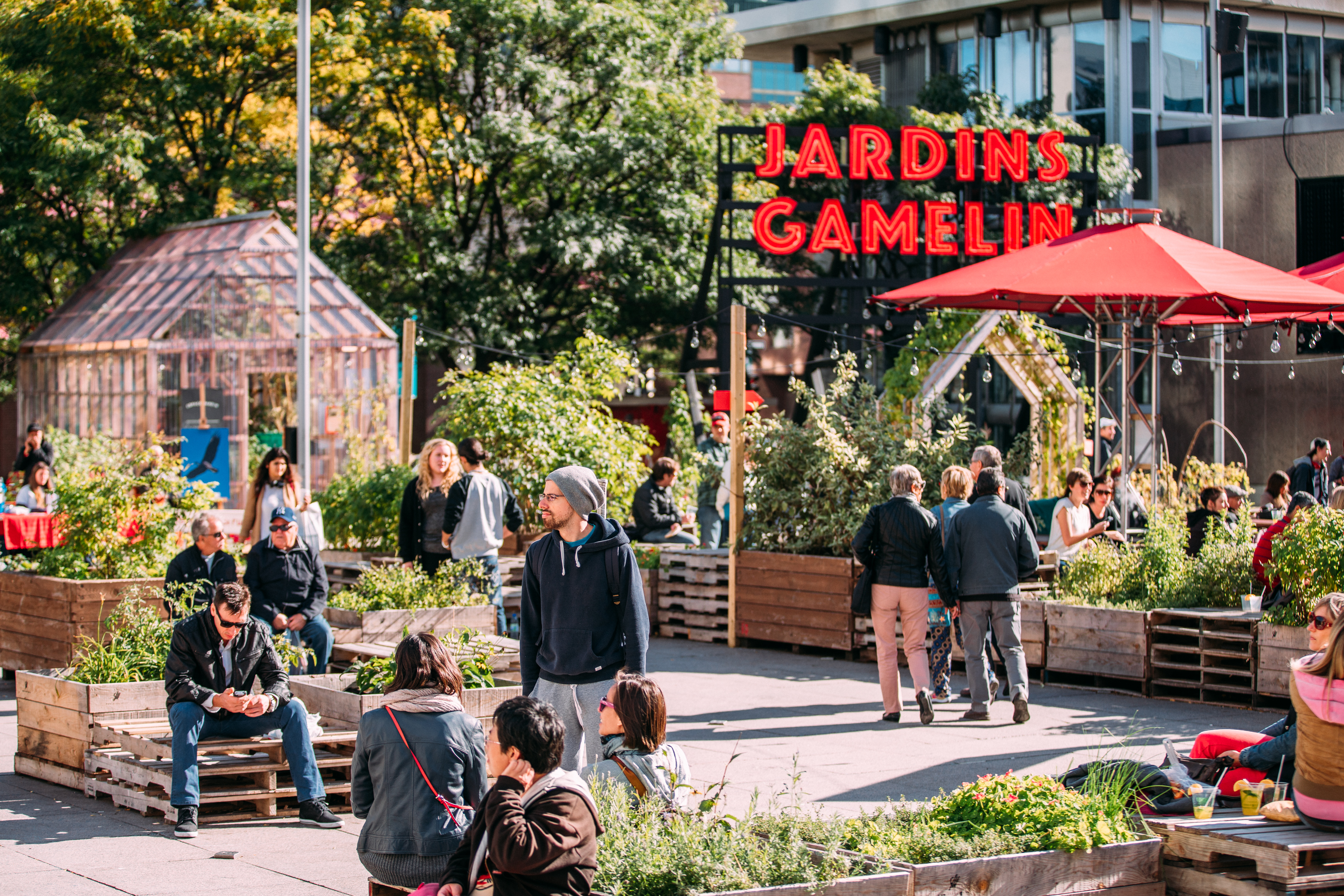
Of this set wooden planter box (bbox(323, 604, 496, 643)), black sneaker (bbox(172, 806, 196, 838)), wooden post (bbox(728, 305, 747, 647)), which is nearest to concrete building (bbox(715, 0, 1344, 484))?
wooden post (bbox(728, 305, 747, 647))

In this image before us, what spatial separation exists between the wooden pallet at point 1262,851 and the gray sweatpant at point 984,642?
15.0 feet

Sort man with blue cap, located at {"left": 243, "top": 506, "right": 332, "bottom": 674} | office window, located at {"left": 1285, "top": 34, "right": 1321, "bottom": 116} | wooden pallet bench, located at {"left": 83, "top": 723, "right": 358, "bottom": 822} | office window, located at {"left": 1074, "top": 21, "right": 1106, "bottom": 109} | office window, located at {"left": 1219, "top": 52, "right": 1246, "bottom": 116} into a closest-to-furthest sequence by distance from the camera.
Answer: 1. wooden pallet bench, located at {"left": 83, "top": 723, "right": 358, "bottom": 822}
2. man with blue cap, located at {"left": 243, "top": 506, "right": 332, "bottom": 674}
3. office window, located at {"left": 1074, "top": 21, "right": 1106, "bottom": 109}
4. office window, located at {"left": 1219, "top": 52, "right": 1246, "bottom": 116}
5. office window, located at {"left": 1285, "top": 34, "right": 1321, "bottom": 116}

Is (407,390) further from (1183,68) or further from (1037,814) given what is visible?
(1183,68)

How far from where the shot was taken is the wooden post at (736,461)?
14.1 m

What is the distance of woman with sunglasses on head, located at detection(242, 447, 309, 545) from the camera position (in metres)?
11.9

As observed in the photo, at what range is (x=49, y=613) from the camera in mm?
11234

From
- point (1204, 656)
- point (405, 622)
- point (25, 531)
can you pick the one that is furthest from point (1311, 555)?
point (25, 531)

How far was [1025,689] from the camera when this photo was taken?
10.5 m

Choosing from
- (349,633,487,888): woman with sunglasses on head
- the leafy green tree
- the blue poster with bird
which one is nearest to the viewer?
(349,633,487,888): woman with sunglasses on head

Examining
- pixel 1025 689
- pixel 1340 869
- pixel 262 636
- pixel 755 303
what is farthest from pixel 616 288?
pixel 1340 869

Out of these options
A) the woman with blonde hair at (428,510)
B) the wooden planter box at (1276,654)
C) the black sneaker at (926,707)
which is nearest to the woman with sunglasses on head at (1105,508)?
the wooden planter box at (1276,654)

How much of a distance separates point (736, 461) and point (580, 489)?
7.25 meters

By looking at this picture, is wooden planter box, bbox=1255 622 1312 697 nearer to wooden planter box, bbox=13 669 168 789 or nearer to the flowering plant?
the flowering plant

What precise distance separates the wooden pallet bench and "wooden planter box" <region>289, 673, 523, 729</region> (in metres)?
0.14
